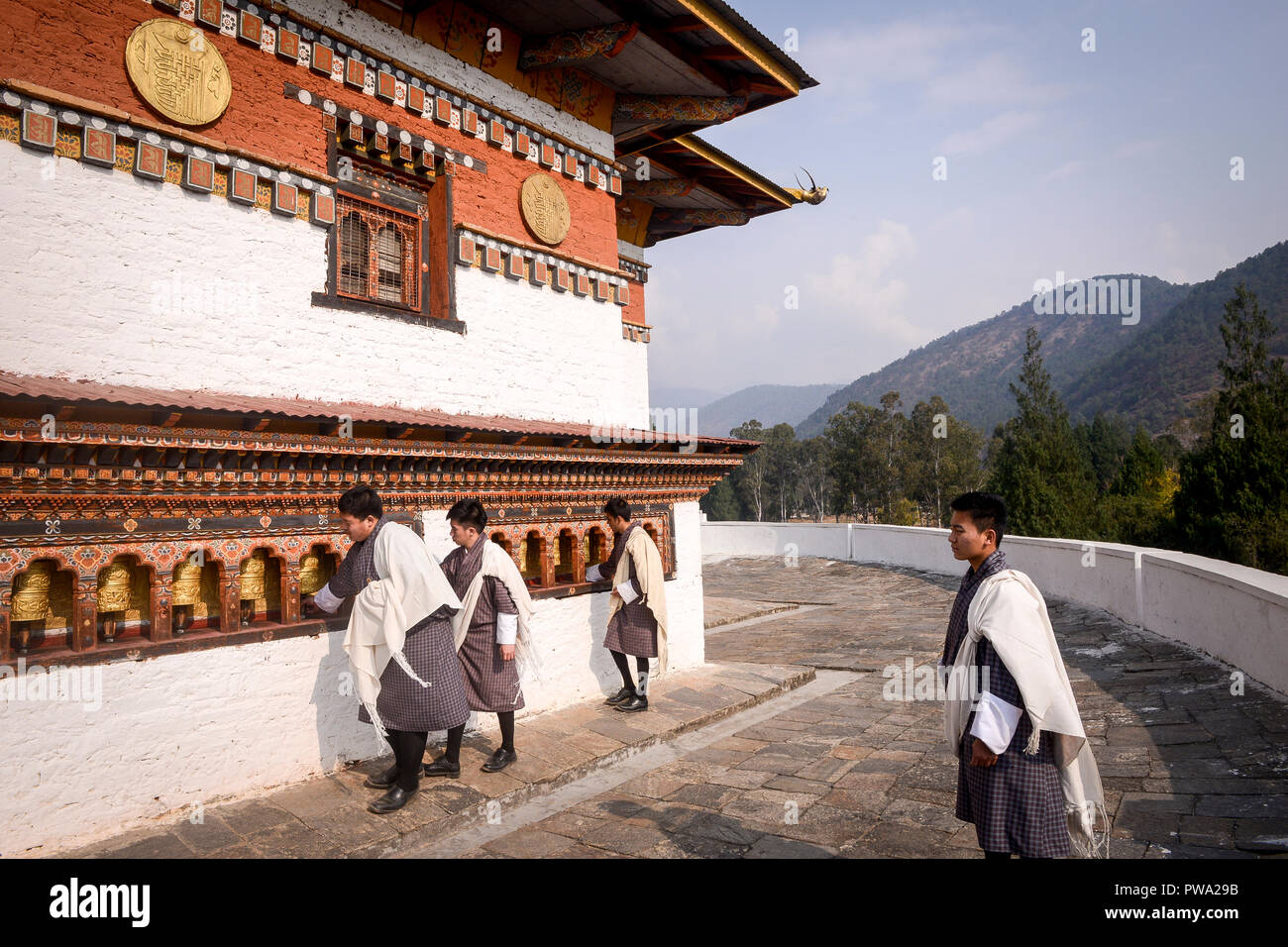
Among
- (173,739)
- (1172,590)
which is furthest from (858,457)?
(173,739)

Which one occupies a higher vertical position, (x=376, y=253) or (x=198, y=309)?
(x=376, y=253)

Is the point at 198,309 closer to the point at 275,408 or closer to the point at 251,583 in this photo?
the point at 275,408

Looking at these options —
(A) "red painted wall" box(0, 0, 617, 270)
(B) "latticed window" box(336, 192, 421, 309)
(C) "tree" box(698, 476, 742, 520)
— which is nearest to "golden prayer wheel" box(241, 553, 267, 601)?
(B) "latticed window" box(336, 192, 421, 309)

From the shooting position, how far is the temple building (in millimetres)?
4117

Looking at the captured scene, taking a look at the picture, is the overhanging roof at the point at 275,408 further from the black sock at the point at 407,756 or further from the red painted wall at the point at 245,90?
the black sock at the point at 407,756

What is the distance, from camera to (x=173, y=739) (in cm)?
438

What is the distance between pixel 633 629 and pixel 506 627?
5.84 feet

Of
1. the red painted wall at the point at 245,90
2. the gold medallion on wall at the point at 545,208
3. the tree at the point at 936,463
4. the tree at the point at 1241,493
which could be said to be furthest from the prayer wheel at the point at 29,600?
the tree at the point at 936,463

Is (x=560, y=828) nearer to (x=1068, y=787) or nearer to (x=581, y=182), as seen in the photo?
(x=1068, y=787)

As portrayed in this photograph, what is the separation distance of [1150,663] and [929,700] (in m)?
2.47

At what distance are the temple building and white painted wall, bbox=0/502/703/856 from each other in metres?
0.02

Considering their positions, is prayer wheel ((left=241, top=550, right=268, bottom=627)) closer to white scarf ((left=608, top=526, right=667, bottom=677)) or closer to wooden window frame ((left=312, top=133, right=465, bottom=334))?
wooden window frame ((left=312, top=133, right=465, bottom=334))

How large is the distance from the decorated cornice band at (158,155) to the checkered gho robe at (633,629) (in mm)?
3761

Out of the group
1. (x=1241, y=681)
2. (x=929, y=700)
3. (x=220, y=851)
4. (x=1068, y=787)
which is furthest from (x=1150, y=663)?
(x=220, y=851)
